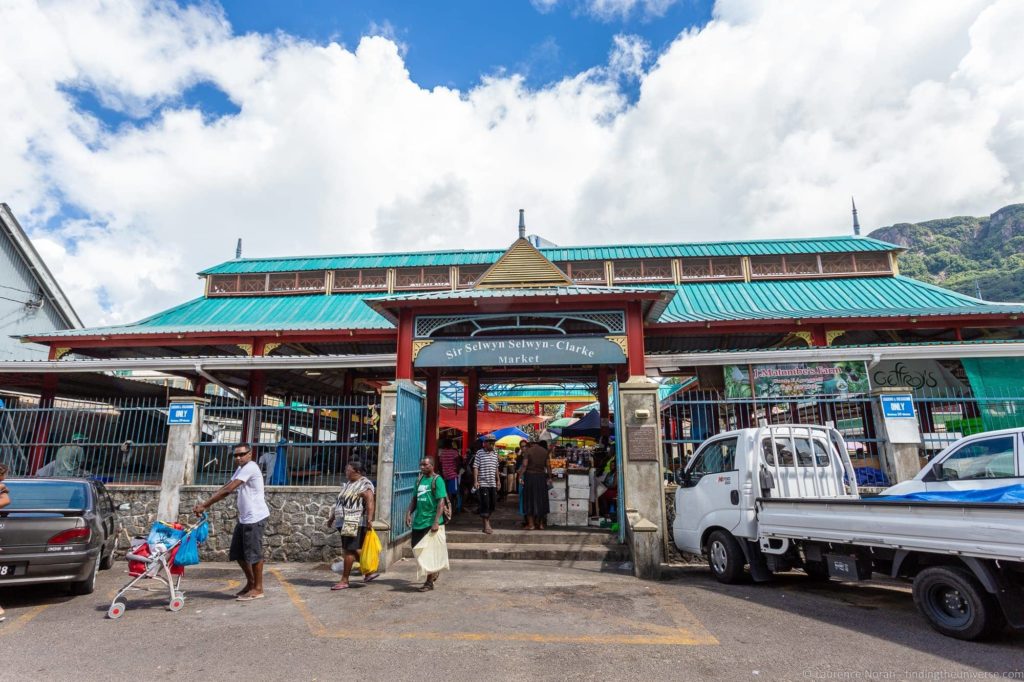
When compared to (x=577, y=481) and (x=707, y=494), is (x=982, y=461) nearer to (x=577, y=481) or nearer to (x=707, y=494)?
(x=707, y=494)

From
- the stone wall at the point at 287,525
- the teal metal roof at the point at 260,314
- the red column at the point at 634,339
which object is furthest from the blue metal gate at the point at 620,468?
the teal metal roof at the point at 260,314

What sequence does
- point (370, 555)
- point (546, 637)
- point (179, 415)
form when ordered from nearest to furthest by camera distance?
point (546, 637) → point (370, 555) → point (179, 415)

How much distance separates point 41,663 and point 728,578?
7.53m

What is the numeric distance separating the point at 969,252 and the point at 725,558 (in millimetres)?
99480

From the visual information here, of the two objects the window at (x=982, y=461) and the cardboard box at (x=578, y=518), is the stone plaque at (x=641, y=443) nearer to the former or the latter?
the cardboard box at (x=578, y=518)

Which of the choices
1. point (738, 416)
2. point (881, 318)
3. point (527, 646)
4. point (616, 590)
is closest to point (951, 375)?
point (881, 318)

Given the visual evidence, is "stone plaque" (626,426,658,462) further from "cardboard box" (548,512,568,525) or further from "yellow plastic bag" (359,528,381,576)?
"yellow plastic bag" (359,528,381,576)

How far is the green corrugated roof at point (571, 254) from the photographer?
1767 centimetres

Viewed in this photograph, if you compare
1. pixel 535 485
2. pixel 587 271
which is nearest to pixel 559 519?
pixel 535 485

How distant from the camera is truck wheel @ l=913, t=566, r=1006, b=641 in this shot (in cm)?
489

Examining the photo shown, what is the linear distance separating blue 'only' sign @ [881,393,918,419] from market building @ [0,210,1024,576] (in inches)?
6.7

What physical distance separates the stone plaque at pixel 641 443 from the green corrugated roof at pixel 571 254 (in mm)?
10581

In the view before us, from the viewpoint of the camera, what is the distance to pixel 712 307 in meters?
15.0

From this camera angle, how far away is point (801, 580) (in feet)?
25.5
